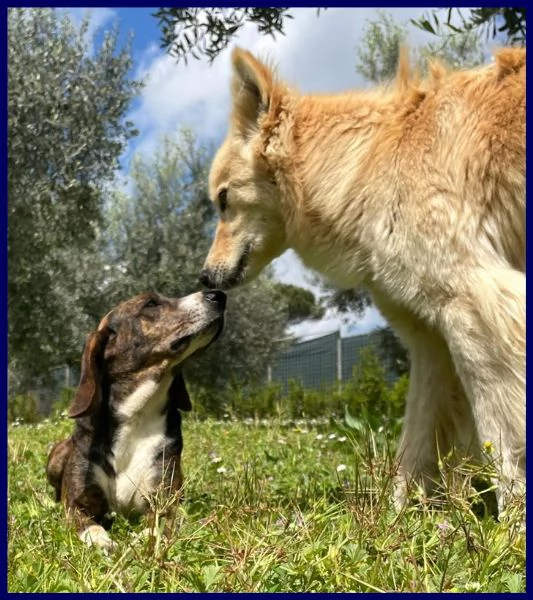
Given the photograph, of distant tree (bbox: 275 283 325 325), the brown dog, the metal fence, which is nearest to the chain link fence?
the metal fence

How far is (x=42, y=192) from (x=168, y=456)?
12586 millimetres

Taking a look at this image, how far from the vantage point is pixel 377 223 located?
10.8 ft

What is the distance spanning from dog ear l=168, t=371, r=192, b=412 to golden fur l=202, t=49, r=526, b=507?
2.10 feet

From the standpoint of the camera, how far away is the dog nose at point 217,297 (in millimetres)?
3866

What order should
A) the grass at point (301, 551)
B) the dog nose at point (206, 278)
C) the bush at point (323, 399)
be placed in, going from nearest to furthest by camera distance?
the grass at point (301, 551)
the dog nose at point (206, 278)
the bush at point (323, 399)

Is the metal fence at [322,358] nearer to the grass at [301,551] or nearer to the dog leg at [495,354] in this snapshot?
the dog leg at [495,354]

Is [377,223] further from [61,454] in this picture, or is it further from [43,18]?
[43,18]

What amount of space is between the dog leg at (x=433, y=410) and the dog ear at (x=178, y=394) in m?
1.19

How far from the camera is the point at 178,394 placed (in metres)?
3.87

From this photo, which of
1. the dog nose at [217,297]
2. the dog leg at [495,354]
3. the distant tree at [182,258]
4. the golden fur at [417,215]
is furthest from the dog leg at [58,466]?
the distant tree at [182,258]

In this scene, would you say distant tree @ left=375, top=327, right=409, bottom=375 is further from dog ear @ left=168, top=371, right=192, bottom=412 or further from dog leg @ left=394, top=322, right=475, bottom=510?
dog ear @ left=168, top=371, right=192, bottom=412

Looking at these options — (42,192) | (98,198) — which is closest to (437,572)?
(42,192)

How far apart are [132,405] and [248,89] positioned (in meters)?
1.85

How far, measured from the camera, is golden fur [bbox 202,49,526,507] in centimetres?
299
